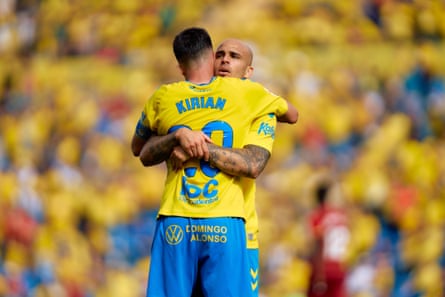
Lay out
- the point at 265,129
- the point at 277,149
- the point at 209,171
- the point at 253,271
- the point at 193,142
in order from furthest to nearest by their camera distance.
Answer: the point at 277,149 → the point at 253,271 → the point at 265,129 → the point at 209,171 → the point at 193,142

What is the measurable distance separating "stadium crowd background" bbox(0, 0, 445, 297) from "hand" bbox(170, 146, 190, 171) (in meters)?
5.85

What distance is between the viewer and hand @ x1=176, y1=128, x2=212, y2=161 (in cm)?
491

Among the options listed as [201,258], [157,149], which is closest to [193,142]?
[157,149]

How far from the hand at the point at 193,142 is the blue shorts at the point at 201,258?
29cm

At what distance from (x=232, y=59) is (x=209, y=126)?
0.43m

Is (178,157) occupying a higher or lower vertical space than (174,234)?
higher

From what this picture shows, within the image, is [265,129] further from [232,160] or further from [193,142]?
[193,142]

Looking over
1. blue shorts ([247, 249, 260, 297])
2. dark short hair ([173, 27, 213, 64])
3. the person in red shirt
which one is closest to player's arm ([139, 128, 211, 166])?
dark short hair ([173, 27, 213, 64])

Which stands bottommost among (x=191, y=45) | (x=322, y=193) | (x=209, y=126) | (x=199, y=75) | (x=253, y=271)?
(x=253, y=271)

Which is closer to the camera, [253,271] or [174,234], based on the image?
[174,234]

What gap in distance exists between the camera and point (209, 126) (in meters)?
5.04

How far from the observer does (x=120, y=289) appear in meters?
11.1

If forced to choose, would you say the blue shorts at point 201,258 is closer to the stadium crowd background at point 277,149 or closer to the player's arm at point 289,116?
the player's arm at point 289,116

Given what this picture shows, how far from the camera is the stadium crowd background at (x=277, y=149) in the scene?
36.3 ft
